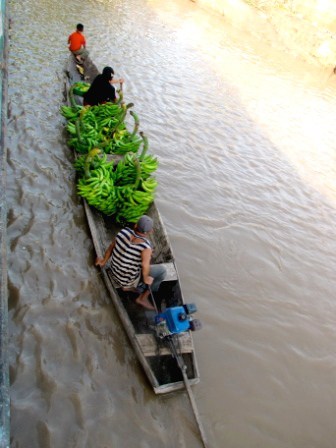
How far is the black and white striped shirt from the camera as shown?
13.4 ft

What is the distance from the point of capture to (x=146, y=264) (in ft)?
13.6

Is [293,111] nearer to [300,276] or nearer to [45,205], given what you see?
[300,276]

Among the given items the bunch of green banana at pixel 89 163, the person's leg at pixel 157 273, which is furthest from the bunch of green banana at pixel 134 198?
the person's leg at pixel 157 273

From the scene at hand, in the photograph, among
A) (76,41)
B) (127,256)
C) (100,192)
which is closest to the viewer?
(127,256)

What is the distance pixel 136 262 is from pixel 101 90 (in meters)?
4.69

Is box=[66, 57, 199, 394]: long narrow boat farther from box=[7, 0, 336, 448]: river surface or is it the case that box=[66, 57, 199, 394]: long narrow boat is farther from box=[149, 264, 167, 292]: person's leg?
box=[7, 0, 336, 448]: river surface

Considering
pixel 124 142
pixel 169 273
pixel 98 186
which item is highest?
pixel 124 142

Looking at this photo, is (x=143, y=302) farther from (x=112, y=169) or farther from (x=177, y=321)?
(x=112, y=169)

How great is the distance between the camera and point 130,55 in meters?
12.8

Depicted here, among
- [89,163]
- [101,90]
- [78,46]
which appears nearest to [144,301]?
[89,163]

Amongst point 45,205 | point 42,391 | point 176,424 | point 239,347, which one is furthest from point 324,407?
point 45,205

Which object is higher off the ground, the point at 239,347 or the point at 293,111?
the point at 293,111

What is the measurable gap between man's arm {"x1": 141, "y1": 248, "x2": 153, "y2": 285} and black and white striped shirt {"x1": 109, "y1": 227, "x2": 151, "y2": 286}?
43 millimetres

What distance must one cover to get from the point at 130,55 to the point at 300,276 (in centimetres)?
1035
